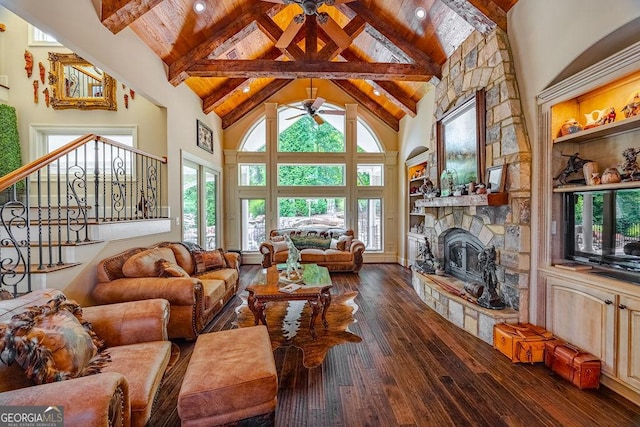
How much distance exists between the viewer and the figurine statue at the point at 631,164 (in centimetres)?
230

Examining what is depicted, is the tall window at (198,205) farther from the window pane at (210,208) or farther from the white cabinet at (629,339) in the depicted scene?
the white cabinet at (629,339)

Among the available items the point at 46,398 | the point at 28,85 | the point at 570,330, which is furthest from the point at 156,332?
the point at 28,85

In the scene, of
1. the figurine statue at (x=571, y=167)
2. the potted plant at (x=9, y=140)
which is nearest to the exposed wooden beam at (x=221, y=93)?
the potted plant at (x=9, y=140)

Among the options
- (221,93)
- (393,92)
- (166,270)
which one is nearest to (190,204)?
(221,93)

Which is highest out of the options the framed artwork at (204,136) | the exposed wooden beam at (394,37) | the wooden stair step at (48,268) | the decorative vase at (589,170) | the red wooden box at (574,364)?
the exposed wooden beam at (394,37)

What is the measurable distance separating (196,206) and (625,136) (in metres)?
6.29

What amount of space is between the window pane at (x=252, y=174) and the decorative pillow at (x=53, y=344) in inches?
230

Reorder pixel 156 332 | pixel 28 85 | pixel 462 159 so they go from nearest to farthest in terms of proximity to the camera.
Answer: pixel 156 332 → pixel 462 159 → pixel 28 85

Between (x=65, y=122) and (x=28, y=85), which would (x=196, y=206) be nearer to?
(x=65, y=122)

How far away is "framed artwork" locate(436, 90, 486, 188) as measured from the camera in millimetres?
3673

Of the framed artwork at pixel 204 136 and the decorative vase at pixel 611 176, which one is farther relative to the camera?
the framed artwork at pixel 204 136

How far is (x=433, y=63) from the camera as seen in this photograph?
484 cm

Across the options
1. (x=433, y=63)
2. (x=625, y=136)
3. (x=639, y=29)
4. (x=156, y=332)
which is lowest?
(x=156, y=332)

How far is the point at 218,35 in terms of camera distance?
15.2ft
